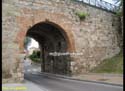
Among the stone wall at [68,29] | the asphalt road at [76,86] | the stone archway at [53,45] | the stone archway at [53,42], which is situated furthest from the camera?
the stone archway at [53,45]

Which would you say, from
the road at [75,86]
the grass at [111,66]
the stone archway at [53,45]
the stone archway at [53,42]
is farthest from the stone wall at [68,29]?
the road at [75,86]

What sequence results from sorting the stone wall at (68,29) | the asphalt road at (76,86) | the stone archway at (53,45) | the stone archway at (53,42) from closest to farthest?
the asphalt road at (76,86) → the stone wall at (68,29) → the stone archway at (53,42) → the stone archway at (53,45)

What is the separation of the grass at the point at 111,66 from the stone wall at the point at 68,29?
44cm

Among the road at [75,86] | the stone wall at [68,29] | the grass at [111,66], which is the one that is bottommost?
the road at [75,86]

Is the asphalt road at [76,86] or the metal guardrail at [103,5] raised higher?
the metal guardrail at [103,5]

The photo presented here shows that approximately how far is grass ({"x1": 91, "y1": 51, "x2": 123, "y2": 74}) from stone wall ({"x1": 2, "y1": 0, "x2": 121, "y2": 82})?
17.5 inches

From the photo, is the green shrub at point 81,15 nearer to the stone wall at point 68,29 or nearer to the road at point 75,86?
the stone wall at point 68,29

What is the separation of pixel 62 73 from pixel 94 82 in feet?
19.1

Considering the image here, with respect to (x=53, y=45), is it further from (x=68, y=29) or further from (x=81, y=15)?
(x=81, y=15)

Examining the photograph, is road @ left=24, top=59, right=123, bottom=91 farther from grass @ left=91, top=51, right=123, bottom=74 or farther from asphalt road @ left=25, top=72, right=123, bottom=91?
grass @ left=91, top=51, right=123, bottom=74

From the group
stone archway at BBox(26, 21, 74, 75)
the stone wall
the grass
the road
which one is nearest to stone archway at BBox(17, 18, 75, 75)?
stone archway at BBox(26, 21, 74, 75)

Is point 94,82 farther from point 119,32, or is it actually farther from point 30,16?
point 119,32

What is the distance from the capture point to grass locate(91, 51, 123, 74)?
66.5 feet

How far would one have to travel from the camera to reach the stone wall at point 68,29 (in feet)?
53.8
